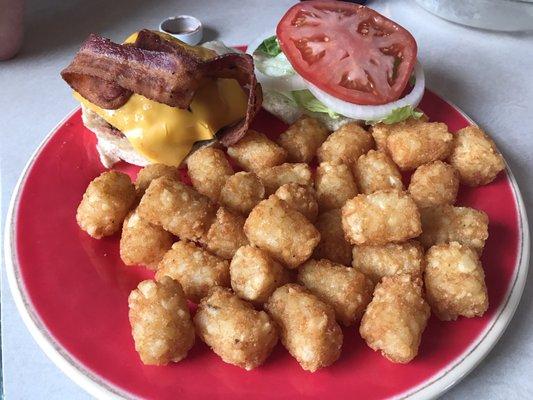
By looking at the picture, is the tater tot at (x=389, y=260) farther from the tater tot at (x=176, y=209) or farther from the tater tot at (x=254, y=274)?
the tater tot at (x=176, y=209)

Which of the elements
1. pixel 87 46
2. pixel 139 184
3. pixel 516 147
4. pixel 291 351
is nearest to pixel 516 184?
pixel 516 147

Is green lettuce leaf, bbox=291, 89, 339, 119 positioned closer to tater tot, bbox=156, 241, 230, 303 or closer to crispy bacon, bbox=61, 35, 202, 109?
crispy bacon, bbox=61, 35, 202, 109

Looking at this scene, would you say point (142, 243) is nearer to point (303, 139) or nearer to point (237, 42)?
point (303, 139)

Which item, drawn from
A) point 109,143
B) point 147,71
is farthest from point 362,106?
point 109,143

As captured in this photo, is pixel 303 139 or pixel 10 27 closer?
pixel 303 139

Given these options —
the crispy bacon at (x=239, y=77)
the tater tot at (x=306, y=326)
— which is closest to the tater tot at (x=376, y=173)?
the crispy bacon at (x=239, y=77)

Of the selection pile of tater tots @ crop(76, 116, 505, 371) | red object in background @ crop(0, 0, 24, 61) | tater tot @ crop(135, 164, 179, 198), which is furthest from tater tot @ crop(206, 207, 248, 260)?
red object in background @ crop(0, 0, 24, 61)
